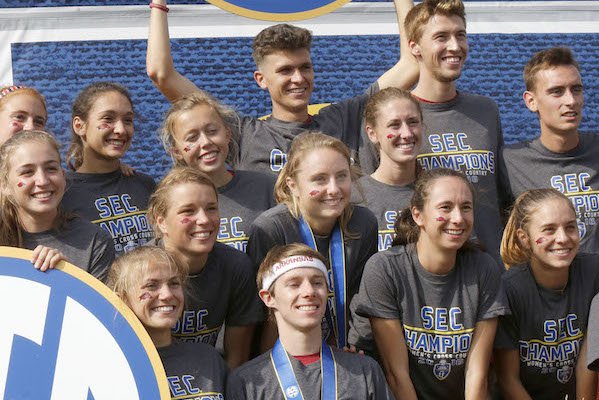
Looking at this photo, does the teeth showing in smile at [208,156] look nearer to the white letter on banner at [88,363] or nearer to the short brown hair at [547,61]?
the white letter on banner at [88,363]

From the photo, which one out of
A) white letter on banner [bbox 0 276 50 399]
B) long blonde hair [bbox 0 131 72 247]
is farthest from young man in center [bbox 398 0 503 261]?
white letter on banner [bbox 0 276 50 399]

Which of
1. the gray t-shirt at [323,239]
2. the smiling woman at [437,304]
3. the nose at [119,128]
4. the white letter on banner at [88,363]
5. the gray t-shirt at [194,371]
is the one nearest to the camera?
the white letter on banner at [88,363]

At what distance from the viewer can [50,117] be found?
7152mm

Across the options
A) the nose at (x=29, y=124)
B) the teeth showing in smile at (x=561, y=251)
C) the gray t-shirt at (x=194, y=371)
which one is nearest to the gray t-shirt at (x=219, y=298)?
the gray t-shirt at (x=194, y=371)

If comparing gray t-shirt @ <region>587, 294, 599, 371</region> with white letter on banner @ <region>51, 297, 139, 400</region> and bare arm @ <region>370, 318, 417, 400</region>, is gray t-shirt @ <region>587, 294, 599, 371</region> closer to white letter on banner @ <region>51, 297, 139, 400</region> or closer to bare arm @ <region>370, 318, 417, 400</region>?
bare arm @ <region>370, 318, 417, 400</region>

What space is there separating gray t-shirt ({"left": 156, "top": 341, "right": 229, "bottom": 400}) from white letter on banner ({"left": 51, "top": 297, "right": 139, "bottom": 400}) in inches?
9.2

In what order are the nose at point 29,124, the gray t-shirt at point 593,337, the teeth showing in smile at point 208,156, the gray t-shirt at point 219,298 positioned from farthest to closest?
the nose at point 29,124 < the teeth showing in smile at point 208,156 < the gray t-shirt at point 219,298 < the gray t-shirt at point 593,337

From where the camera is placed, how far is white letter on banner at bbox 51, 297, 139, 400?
168 inches

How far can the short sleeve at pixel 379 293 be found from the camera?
495cm

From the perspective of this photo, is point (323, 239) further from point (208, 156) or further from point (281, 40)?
point (281, 40)

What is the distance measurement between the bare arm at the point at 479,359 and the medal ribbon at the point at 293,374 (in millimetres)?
705

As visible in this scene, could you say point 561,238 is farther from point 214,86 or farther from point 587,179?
point 214,86

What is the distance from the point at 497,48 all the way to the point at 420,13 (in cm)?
201

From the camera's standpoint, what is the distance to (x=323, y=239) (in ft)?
16.7
